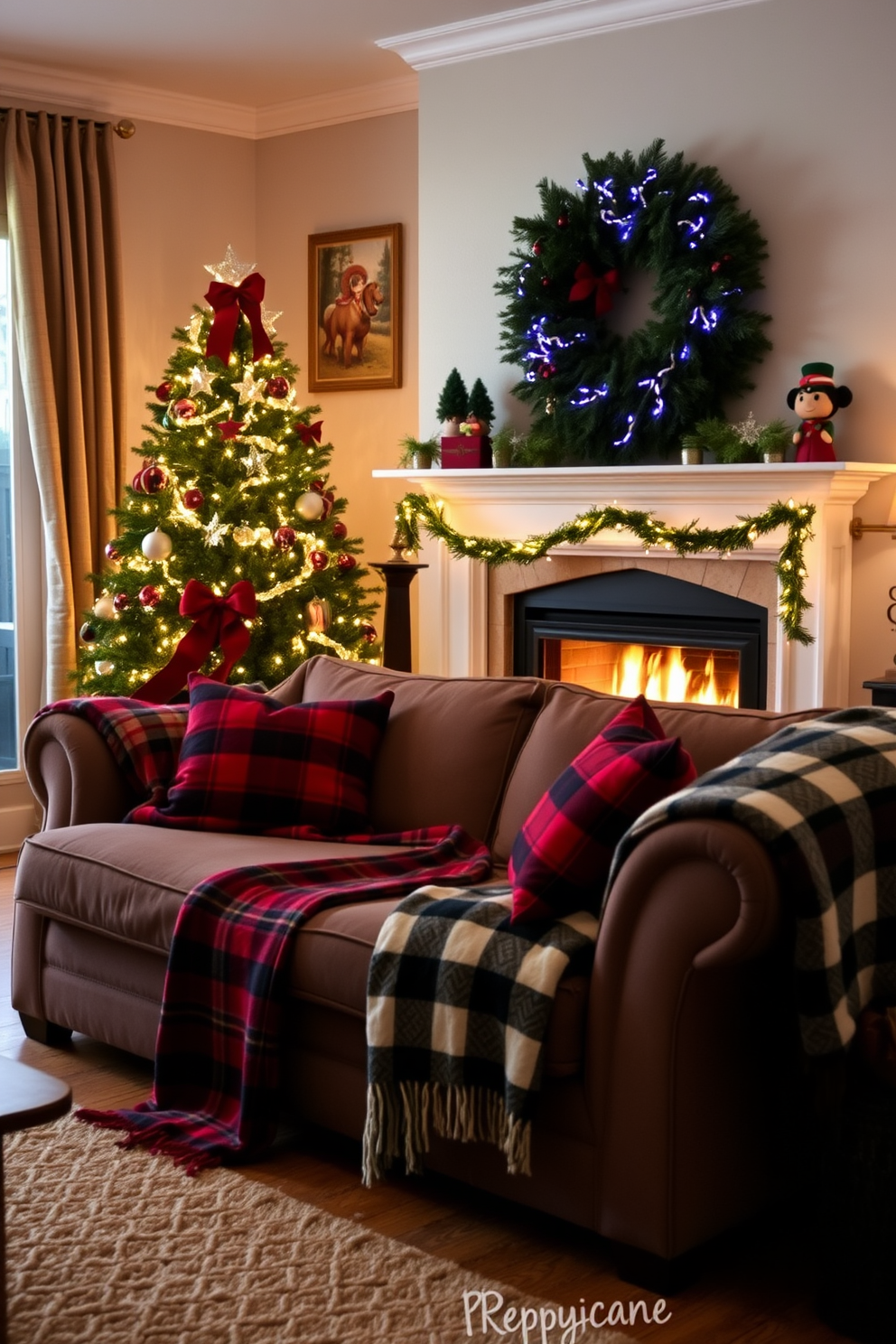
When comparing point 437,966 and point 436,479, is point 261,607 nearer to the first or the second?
point 436,479

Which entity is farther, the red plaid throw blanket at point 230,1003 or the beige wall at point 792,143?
the beige wall at point 792,143

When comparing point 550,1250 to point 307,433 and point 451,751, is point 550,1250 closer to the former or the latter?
point 451,751

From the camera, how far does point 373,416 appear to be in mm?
6227

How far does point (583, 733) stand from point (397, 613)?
2.22 metres

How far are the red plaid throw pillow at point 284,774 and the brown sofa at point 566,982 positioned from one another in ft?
0.22

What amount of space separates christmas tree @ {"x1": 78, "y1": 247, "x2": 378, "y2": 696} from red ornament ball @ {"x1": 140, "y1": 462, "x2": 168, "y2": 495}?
0.07 feet

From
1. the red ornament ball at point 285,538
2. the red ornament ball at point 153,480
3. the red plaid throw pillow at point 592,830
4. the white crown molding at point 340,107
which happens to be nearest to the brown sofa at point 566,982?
the red plaid throw pillow at point 592,830

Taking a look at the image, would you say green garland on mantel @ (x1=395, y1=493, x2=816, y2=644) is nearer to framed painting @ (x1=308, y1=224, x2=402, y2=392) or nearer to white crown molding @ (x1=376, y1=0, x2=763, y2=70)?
framed painting @ (x1=308, y1=224, x2=402, y2=392)

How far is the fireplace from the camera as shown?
190 inches

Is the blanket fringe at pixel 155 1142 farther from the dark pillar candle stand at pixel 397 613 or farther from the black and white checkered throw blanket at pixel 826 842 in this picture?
the dark pillar candle stand at pixel 397 613

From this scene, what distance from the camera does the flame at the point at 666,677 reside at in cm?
509

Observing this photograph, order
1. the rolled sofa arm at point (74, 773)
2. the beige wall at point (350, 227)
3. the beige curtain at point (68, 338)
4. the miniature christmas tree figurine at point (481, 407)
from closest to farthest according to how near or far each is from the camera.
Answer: the rolled sofa arm at point (74, 773) < the miniature christmas tree figurine at point (481, 407) < the beige curtain at point (68, 338) < the beige wall at point (350, 227)

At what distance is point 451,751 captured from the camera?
3.37 m

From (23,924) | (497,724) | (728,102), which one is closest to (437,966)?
(497,724)
